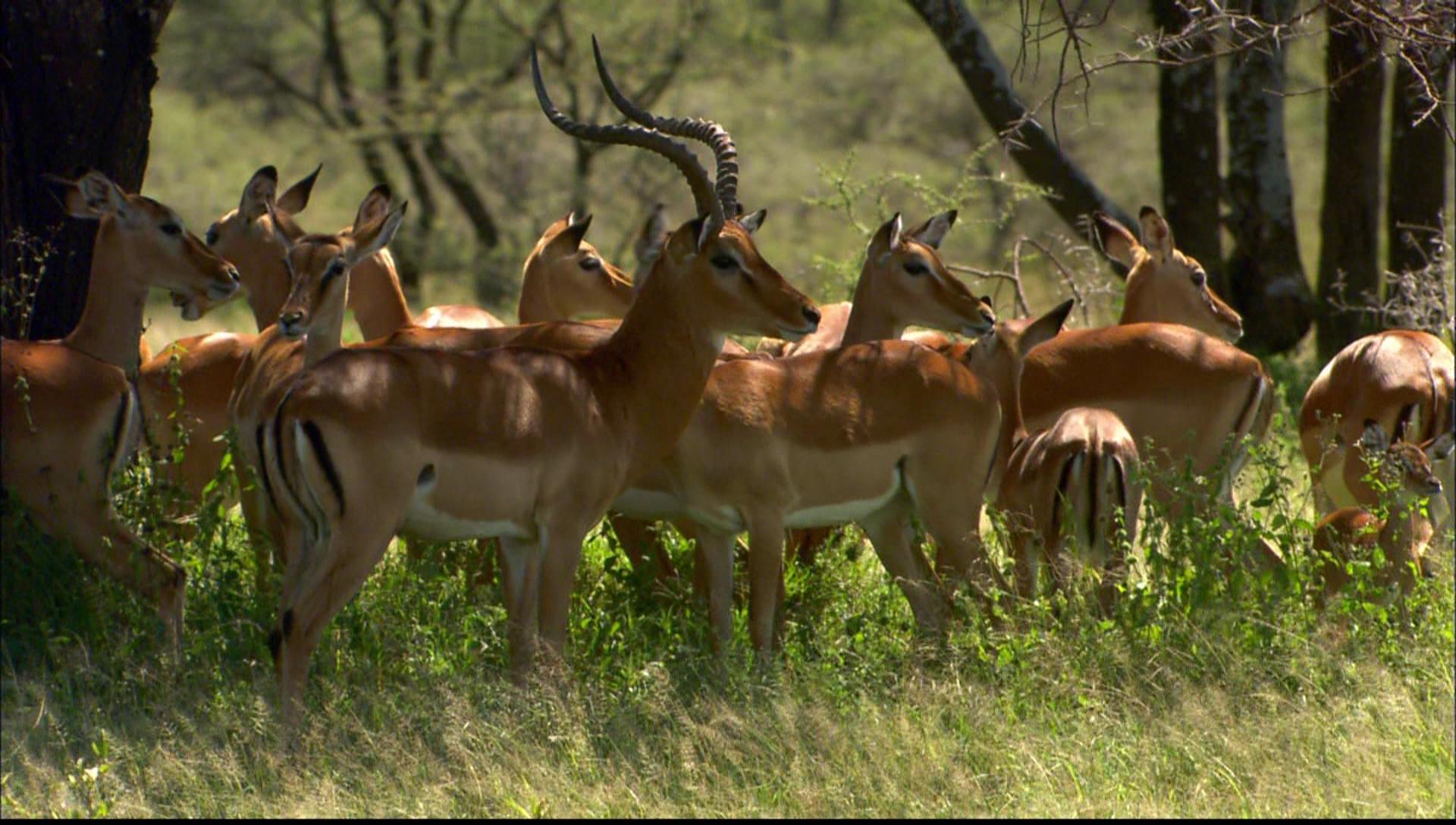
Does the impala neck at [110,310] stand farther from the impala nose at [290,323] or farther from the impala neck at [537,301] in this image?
the impala neck at [537,301]

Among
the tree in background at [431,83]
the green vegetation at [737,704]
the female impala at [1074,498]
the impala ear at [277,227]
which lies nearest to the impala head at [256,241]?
the impala ear at [277,227]

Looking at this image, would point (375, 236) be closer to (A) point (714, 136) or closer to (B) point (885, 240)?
(A) point (714, 136)

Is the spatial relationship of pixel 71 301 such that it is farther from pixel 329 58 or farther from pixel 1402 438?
pixel 329 58

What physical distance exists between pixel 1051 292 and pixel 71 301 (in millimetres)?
9977

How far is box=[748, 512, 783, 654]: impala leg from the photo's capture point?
17.9ft

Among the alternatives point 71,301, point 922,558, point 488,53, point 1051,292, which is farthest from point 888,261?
point 488,53

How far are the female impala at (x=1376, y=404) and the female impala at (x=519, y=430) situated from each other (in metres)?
2.20

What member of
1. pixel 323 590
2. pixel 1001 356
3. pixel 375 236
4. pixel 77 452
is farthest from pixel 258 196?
pixel 323 590

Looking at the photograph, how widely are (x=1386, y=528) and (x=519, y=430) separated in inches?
103

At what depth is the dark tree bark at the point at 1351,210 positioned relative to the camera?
10.4 meters

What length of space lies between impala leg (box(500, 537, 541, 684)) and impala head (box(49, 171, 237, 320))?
1708 mm

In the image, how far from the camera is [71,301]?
6.44 metres

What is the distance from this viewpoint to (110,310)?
6031mm

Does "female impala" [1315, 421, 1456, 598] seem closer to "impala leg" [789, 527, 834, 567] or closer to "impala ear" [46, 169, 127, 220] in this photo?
"impala leg" [789, 527, 834, 567]
